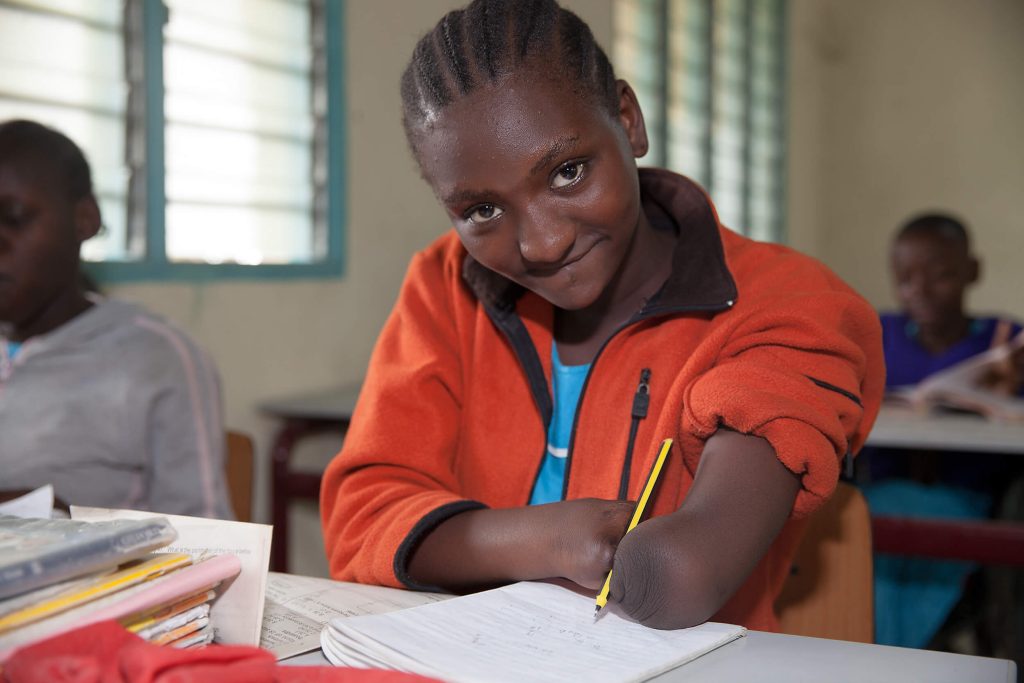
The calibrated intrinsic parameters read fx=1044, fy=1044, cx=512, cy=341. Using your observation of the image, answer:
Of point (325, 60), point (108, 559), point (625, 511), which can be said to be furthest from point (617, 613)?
point (325, 60)

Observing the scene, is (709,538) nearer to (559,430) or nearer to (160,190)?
(559,430)

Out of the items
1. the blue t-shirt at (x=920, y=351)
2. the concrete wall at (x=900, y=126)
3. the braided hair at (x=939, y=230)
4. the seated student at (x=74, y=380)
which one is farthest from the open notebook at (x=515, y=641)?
the concrete wall at (x=900, y=126)

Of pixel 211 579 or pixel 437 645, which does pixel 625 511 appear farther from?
pixel 211 579

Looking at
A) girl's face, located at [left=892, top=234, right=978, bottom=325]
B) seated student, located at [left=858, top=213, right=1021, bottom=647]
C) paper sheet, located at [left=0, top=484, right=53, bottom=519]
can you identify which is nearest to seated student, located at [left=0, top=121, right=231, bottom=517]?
paper sheet, located at [left=0, top=484, right=53, bottom=519]

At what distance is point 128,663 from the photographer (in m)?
0.66

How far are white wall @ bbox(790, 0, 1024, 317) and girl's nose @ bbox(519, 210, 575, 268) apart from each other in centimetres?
601

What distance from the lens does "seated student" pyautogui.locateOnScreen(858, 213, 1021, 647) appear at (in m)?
2.44

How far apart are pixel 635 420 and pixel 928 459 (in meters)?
1.81

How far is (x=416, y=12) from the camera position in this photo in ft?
10.9

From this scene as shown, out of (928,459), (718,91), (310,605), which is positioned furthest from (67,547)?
(718,91)

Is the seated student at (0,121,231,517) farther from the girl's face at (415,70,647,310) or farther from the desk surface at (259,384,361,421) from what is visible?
the desk surface at (259,384,361,421)

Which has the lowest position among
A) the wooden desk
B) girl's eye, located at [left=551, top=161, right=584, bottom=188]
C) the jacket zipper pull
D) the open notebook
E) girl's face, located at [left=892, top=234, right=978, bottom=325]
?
the wooden desk

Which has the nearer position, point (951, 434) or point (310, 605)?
point (310, 605)

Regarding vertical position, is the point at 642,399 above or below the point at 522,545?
A: above
